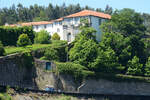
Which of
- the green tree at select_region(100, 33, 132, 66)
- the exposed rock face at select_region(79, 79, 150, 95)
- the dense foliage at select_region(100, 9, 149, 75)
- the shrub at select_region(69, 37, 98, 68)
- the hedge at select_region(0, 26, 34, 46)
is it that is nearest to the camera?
the exposed rock face at select_region(79, 79, 150, 95)

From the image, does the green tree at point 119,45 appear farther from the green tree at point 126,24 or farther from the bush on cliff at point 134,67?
the green tree at point 126,24

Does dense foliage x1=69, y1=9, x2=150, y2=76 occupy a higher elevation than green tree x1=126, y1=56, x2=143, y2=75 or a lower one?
higher

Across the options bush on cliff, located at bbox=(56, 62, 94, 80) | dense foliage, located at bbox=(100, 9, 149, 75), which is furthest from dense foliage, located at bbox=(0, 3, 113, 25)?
bush on cliff, located at bbox=(56, 62, 94, 80)

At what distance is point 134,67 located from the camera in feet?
97.6

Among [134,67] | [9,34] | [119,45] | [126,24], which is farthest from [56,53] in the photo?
[126,24]

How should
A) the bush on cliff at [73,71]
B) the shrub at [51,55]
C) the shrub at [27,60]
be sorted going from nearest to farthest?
the bush on cliff at [73,71], the shrub at [27,60], the shrub at [51,55]

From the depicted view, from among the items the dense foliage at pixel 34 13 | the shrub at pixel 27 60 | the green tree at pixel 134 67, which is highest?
the dense foliage at pixel 34 13

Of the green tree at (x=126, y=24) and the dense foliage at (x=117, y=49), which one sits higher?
the green tree at (x=126, y=24)

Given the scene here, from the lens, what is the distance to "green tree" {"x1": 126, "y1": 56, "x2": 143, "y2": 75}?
1151 inches

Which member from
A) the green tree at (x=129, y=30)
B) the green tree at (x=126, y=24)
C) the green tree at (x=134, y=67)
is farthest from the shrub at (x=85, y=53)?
the green tree at (x=126, y=24)

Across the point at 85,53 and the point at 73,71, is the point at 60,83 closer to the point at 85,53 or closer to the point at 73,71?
the point at 73,71

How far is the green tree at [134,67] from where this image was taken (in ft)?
95.9

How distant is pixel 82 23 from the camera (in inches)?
1543

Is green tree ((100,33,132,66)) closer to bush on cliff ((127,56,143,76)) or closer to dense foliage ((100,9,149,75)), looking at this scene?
dense foliage ((100,9,149,75))
